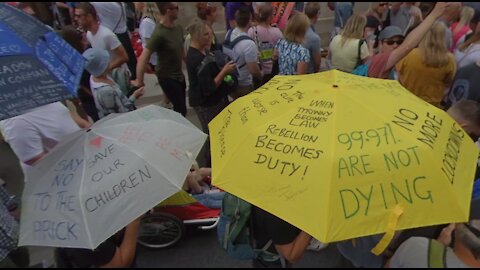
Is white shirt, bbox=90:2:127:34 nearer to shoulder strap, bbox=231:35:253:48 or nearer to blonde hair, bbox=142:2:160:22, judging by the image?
blonde hair, bbox=142:2:160:22

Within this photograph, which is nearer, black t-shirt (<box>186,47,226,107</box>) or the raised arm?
the raised arm

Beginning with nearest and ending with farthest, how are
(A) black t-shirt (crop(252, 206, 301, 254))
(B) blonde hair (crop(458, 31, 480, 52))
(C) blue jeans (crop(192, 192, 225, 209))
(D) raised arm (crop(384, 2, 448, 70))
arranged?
(A) black t-shirt (crop(252, 206, 301, 254))
(D) raised arm (crop(384, 2, 448, 70))
(C) blue jeans (crop(192, 192, 225, 209))
(B) blonde hair (crop(458, 31, 480, 52))

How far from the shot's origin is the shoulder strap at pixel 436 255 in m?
1.76

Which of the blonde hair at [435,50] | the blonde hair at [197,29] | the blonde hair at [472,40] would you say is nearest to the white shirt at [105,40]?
the blonde hair at [197,29]

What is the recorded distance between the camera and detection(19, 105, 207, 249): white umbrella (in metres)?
1.84

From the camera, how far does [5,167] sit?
4.39m

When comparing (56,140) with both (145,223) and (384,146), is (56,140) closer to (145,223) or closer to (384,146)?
(145,223)

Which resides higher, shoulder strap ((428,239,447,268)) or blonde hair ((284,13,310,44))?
blonde hair ((284,13,310,44))

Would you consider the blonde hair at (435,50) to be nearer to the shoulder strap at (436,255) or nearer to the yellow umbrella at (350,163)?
the yellow umbrella at (350,163)

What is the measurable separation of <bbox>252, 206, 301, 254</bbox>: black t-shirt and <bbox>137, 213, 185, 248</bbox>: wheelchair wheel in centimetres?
131

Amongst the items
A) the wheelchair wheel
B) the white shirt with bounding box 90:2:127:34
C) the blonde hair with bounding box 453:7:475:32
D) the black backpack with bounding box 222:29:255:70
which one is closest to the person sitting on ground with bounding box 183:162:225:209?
the wheelchair wheel

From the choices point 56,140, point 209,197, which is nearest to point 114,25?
point 56,140

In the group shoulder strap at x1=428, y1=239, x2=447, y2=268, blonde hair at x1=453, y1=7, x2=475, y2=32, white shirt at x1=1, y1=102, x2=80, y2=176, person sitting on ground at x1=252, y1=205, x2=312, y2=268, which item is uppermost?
blonde hair at x1=453, y1=7, x2=475, y2=32

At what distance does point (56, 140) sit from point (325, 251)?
239cm
